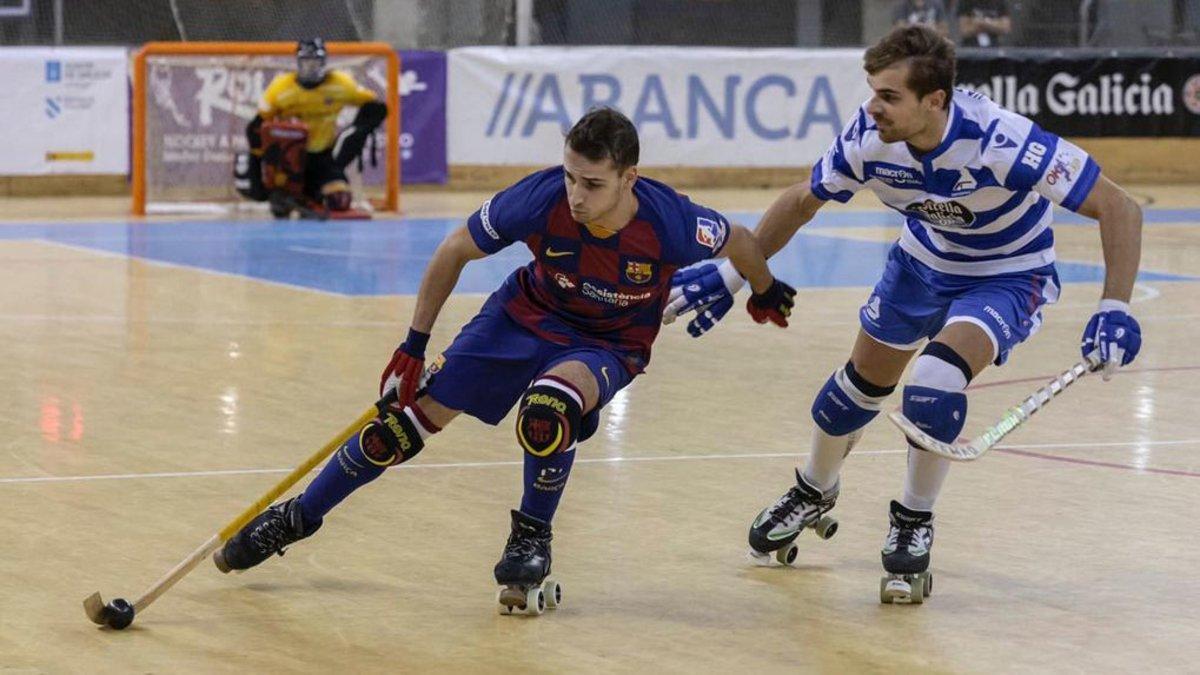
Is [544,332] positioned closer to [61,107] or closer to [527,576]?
[527,576]

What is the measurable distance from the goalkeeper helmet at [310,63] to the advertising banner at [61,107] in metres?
2.44

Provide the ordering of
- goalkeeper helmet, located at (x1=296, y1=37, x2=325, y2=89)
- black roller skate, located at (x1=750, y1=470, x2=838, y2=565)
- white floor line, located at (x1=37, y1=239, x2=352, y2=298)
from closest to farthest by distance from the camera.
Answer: black roller skate, located at (x1=750, y1=470, x2=838, y2=565), white floor line, located at (x1=37, y1=239, x2=352, y2=298), goalkeeper helmet, located at (x1=296, y1=37, x2=325, y2=89)

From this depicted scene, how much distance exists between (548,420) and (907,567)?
3.68 ft

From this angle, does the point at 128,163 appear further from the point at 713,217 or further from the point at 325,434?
the point at 713,217

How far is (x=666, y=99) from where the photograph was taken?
71.8 ft

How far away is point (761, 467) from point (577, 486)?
2.70 feet

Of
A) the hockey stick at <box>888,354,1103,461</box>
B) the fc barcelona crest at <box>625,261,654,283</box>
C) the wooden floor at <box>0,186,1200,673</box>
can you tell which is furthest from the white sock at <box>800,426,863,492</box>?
the fc barcelona crest at <box>625,261,654,283</box>

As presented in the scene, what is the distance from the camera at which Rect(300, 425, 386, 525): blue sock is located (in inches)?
232

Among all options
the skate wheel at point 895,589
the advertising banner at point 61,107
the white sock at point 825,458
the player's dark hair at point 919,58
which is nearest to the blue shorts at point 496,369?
the white sock at point 825,458

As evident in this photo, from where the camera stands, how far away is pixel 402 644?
17.5 feet

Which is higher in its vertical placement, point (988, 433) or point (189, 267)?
point (988, 433)

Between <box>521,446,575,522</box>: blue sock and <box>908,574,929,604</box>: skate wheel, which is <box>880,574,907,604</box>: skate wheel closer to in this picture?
<box>908,574,929,604</box>: skate wheel

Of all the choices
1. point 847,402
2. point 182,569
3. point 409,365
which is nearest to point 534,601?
point 409,365

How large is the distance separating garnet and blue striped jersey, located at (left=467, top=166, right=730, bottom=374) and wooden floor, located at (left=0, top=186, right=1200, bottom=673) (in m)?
0.76
